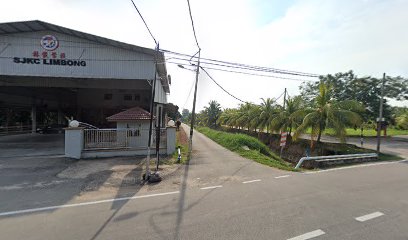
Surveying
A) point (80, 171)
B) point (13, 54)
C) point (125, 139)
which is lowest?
point (80, 171)

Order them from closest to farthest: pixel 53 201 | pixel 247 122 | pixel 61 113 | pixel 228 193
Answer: pixel 53 201 < pixel 228 193 < pixel 247 122 < pixel 61 113

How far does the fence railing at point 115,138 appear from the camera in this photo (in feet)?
37.9

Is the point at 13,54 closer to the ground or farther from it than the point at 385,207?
farther from it

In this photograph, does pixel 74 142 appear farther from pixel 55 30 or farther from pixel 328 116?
pixel 328 116

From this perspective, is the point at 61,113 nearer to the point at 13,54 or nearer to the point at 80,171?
the point at 13,54

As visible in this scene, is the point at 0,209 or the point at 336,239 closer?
the point at 336,239

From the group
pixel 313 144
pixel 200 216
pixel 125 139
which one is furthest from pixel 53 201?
pixel 313 144

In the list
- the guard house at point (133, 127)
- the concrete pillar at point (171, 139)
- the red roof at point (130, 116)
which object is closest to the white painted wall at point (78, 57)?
the red roof at point (130, 116)

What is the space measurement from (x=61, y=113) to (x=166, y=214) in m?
30.7

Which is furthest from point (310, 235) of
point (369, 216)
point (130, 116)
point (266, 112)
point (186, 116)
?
point (186, 116)

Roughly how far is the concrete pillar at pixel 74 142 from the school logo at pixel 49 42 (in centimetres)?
639

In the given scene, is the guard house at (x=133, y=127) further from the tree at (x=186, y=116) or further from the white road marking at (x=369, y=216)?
the tree at (x=186, y=116)

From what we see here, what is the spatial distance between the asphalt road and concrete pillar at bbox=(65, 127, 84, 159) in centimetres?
590

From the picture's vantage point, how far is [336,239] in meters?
4.05
